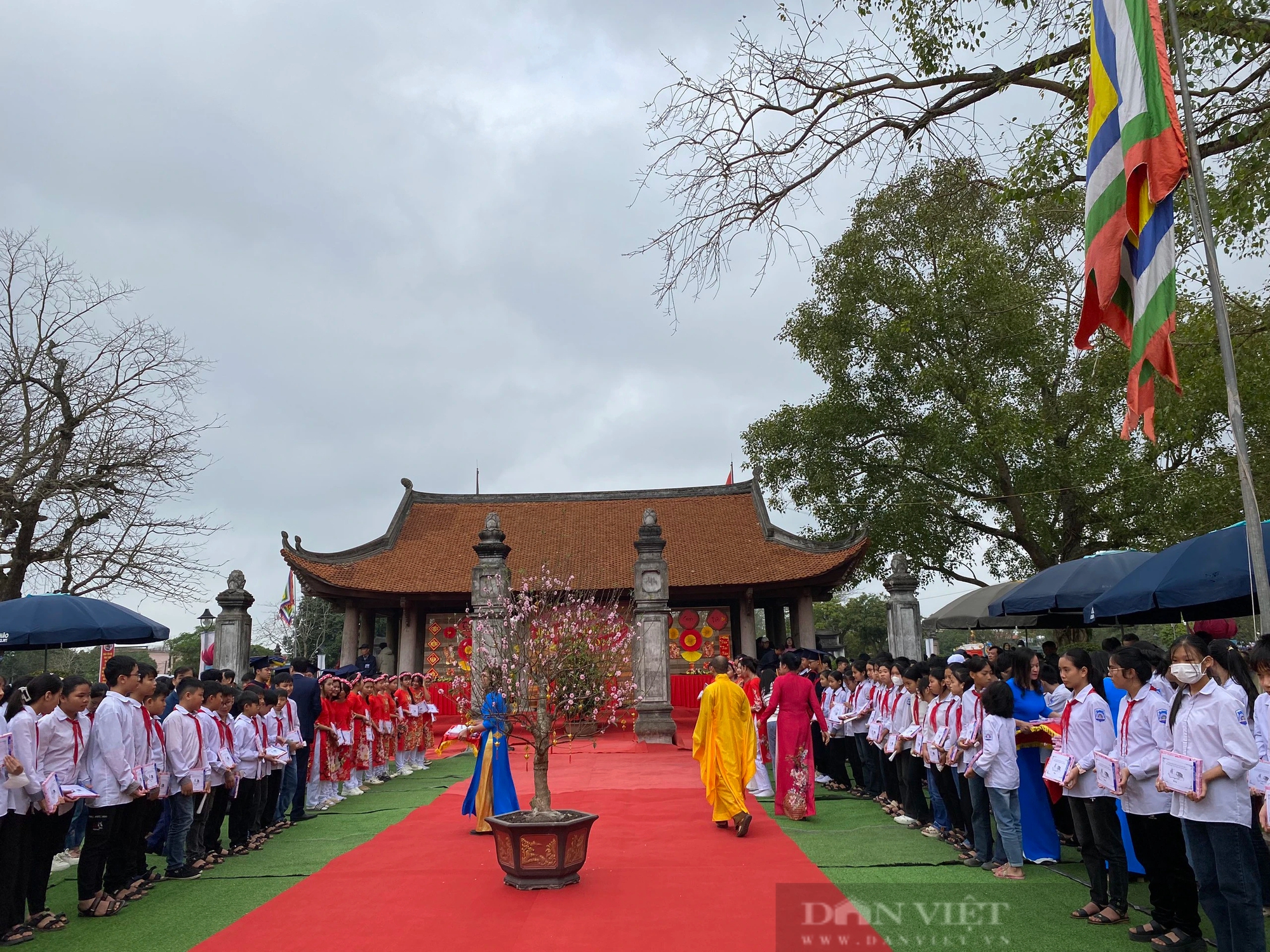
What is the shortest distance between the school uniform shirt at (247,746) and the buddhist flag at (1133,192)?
7.65 meters

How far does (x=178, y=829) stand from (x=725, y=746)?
15.8ft

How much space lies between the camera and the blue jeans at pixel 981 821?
22.0 feet

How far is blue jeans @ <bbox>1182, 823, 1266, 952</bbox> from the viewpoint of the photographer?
4.09 m

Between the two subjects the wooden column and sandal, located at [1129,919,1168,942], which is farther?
the wooden column

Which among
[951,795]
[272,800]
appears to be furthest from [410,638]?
[951,795]

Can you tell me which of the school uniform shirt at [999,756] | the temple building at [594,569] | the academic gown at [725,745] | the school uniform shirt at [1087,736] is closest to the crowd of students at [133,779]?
the academic gown at [725,745]

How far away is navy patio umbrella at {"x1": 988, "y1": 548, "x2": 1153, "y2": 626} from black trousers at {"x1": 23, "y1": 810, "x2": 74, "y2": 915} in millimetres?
9994

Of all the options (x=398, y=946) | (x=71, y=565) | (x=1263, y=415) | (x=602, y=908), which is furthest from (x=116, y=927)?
(x=1263, y=415)

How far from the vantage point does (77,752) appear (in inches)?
233

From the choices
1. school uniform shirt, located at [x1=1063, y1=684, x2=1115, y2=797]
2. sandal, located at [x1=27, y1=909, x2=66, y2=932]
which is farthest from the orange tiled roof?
sandal, located at [x1=27, y1=909, x2=66, y2=932]

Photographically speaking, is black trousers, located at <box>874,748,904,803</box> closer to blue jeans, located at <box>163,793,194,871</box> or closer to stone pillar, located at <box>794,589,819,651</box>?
blue jeans, located at <box>163,793,194,871</box>

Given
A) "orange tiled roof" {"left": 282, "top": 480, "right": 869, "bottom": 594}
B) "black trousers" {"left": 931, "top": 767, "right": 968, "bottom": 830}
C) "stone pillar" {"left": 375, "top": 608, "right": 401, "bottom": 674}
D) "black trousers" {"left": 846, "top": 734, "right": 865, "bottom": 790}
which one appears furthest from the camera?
"stone pillar" {"left": 375, "top": 608, "right": 401, "bottom": 674}

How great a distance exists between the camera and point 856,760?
10961 mm

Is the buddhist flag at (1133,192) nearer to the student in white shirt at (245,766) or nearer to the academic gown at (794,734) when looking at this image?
the academic gown at (794,734)
